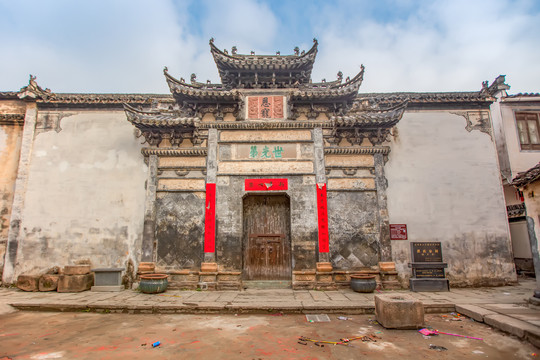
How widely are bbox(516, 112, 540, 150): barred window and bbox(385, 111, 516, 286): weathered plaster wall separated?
297 cm

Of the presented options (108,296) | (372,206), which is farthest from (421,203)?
(108,296)

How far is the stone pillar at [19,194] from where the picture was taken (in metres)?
9.59

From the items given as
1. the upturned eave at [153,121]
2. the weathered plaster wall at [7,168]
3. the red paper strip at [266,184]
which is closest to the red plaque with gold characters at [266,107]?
the upturned eave at [153,121]

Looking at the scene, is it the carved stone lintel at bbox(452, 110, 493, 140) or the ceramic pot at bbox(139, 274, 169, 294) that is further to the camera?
the carved stone lintel at bbox(452, 110, 493, 140)

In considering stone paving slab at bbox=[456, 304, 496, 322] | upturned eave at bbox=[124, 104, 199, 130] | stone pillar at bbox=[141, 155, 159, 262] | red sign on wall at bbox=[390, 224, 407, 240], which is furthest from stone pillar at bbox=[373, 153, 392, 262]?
stone pillar at bbox=[141, 155, 159, 262]

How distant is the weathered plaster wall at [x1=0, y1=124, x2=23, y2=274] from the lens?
1016 cm

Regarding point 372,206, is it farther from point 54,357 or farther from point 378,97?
point 54,357

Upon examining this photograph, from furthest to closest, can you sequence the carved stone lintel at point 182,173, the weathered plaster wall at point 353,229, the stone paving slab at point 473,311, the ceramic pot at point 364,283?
the carved stone lintel at point 182,173, the weathered plaster wall at point 353,229, the ceramic pot at point 364,283, the stone paving slab at point 473,311

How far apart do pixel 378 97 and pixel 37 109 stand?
12.3 meters

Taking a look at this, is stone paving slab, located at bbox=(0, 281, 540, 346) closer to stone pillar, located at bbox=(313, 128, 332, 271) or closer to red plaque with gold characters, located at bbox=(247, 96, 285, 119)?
stone pillar, located at bbox=(313, 128, 332, 271)

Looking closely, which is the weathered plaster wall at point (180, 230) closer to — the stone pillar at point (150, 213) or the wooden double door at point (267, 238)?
the stone pillar at point (150, 213)

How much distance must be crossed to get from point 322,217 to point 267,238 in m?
1.86

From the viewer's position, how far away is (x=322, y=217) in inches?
366

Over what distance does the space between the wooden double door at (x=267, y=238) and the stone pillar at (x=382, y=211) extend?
9.31 ft
